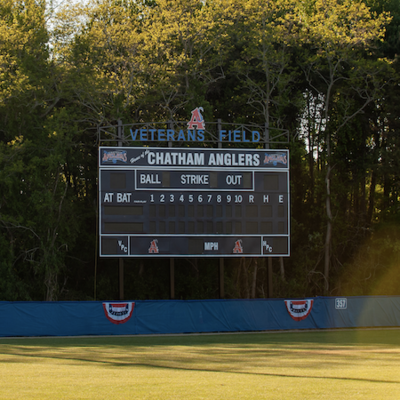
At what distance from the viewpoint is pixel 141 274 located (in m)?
30.5

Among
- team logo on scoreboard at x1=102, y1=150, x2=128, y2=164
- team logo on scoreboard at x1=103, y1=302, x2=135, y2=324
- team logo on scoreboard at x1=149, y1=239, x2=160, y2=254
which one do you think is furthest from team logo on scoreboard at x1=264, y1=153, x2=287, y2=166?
team logo on scoreboard at x1=103, y1=302, x2=135, y2=324

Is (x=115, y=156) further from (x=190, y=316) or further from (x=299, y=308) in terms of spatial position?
(x=299, y=308)

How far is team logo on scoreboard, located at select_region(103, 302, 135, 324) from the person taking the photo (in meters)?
21.0

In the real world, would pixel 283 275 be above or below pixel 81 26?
below

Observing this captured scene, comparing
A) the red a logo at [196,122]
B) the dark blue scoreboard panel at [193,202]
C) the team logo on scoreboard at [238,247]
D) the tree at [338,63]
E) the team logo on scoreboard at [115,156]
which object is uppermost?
the tree at [338,63]

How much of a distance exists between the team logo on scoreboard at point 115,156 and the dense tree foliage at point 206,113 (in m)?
6.56

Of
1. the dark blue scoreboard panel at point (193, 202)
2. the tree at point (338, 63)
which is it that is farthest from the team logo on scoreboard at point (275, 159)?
the tree at point (338, 63)

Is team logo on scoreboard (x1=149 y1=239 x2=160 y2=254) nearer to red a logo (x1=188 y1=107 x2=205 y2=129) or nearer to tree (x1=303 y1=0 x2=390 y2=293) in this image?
red a logo (x1=188 y1=107 x2=205 y2=129)

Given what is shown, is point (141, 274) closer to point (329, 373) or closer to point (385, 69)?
point (385, 69)

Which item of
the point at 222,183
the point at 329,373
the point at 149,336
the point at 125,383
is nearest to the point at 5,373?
the point at 125,383

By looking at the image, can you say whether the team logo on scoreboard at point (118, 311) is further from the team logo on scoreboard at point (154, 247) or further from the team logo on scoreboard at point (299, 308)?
the team logo on scoreboard at point (299, 308)

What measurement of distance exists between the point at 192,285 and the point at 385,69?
1550 cm

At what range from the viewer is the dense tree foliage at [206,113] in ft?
93.0

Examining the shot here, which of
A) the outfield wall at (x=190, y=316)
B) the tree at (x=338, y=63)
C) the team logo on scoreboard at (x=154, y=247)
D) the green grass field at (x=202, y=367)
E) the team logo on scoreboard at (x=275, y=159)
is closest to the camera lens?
the green grass field at (x=202, y=367)
